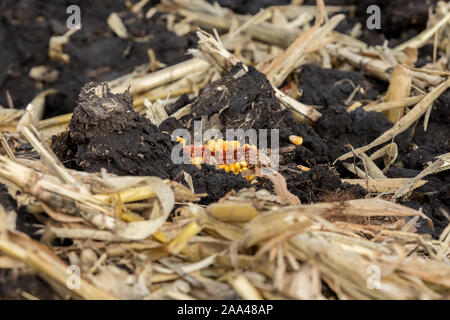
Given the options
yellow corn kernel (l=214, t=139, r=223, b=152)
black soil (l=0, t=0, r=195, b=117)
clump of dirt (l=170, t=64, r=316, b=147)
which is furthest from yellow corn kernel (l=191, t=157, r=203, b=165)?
black soil (l=0, t=0, r=195, b=117)

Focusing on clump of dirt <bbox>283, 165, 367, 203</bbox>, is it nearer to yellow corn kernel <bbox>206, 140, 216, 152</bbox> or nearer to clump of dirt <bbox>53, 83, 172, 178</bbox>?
yellow corn kernel <bbox>206, 140, 216, 152</bbox>

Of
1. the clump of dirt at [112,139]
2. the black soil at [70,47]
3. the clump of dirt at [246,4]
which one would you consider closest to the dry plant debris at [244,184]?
the clump of dirt at [112,139]

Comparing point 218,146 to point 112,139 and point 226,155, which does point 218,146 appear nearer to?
point 226,155

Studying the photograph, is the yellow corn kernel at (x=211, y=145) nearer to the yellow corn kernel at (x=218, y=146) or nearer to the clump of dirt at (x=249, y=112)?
the yellow corn kernel at (x=218, y=146)

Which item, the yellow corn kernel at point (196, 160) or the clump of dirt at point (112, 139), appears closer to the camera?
the clump of dirt at point (112, 139)

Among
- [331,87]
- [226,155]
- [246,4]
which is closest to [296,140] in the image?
[226,155]

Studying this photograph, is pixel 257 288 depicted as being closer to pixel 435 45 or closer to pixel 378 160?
pixel 378 160

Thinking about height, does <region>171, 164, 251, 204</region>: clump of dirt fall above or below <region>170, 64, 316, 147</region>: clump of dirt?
below

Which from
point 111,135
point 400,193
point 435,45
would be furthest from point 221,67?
point 435,45
